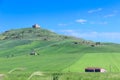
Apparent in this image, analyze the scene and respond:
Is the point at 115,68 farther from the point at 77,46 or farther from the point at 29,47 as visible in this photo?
the point at 29,47

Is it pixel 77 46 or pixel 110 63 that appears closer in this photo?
pixel 110 63

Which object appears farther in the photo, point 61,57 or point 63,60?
point 61,57

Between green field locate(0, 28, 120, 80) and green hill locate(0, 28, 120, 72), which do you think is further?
green hill locate(0, 28, 120, 72)

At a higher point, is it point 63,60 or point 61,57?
point 61,57

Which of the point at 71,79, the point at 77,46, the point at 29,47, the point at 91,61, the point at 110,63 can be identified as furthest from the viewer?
the point at 29,47

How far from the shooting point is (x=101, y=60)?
10600 centimetres

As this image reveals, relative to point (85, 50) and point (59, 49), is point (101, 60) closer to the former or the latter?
point (85, 50)

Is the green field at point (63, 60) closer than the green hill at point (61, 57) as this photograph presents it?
Yes

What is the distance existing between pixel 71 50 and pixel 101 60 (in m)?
40.3

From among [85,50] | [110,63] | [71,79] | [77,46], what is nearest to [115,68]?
[110,63]

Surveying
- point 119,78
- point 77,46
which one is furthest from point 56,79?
point 77,46

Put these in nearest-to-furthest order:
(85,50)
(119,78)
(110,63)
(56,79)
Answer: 1. (56,79)
2. (119,78)
3. (110,63)
4. (85,50)

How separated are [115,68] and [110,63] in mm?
9586

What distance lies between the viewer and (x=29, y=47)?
172750 millimetres
